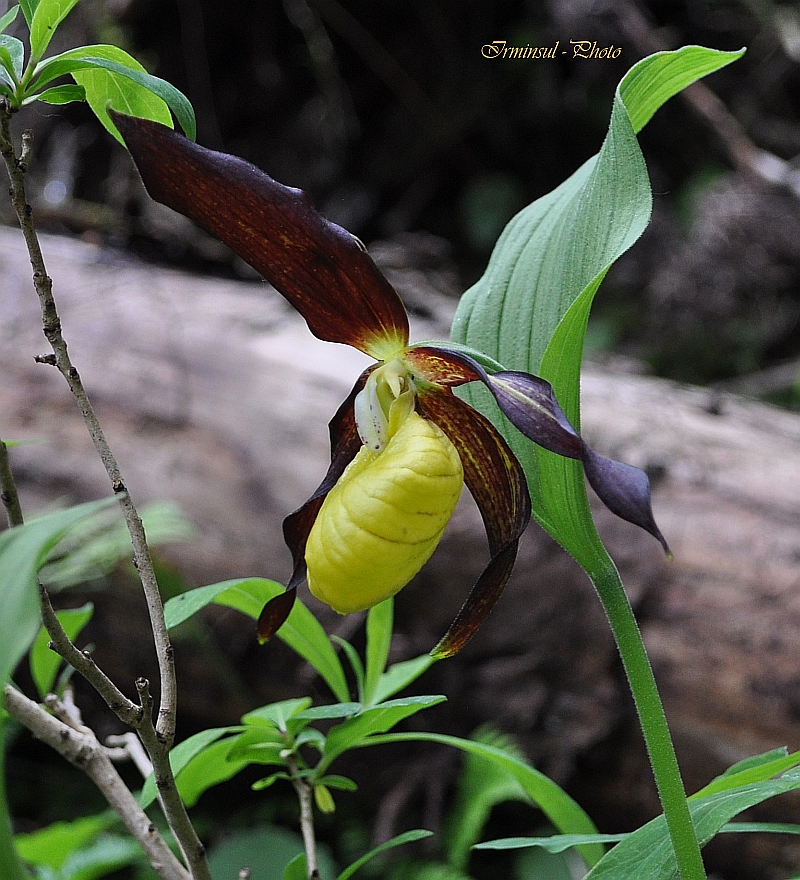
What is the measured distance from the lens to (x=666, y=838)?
450 mm

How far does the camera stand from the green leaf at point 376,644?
611mm

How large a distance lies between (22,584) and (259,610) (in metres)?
0.37

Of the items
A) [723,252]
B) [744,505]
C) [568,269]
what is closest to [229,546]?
[744,505]

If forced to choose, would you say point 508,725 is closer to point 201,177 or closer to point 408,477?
point 408,477

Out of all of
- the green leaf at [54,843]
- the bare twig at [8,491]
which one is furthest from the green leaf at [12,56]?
the green leaf at [54,843]

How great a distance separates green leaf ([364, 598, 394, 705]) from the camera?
0.61 m

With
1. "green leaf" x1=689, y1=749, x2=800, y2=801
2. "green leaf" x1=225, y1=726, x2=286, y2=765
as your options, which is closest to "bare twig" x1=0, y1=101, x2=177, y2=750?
"green leaf" x1=225, y1=726, x2=286, y2=765

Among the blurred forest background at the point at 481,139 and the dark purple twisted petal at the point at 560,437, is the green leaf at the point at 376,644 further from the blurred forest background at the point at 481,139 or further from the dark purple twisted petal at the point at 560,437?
the blurred forest background at the point at 481,139

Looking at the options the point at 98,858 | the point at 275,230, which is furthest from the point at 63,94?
the point at 98,858

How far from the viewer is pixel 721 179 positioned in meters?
2.65

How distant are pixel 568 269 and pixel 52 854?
858 millimetres

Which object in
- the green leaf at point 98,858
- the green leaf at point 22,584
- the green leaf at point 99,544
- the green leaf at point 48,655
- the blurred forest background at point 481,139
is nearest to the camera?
the green leaf at point 22,584

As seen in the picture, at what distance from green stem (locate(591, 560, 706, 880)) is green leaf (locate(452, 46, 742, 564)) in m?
0.02

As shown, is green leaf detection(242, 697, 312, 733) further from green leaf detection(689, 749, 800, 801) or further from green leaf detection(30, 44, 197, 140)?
green leaf detection(30, 44, 197, 140)
